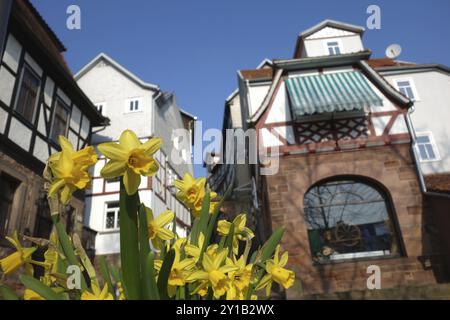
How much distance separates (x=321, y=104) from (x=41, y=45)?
7.43m

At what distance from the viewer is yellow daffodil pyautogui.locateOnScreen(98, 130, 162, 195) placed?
672 mm

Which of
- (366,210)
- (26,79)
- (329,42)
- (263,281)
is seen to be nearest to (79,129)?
(26,79)

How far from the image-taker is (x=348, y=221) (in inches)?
308

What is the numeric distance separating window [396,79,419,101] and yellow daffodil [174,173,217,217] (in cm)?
1305

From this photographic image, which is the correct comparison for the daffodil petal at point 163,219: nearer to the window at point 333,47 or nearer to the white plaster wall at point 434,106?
the window at point 333,47

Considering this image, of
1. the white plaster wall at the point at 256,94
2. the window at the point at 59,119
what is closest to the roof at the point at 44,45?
the window at the point at 59,119

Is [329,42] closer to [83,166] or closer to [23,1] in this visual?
[23,1]

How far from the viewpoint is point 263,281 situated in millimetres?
884

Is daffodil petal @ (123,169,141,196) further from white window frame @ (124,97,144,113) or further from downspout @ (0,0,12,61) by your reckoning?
white window frame @ (124,97,144,113)

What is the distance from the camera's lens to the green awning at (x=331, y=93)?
809cm

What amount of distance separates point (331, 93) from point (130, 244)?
29.0ft

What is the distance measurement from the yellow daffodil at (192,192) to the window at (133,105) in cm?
1485

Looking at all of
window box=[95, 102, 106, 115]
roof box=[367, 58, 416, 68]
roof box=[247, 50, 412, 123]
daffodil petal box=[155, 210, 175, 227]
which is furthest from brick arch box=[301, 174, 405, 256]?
window box=[95, 102, 106, 115]

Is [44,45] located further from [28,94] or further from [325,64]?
[325,64]
